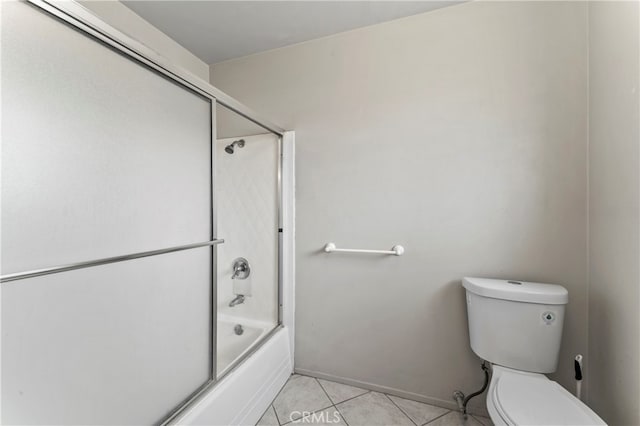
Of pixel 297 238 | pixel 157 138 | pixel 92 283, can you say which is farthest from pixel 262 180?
pixel 92 283

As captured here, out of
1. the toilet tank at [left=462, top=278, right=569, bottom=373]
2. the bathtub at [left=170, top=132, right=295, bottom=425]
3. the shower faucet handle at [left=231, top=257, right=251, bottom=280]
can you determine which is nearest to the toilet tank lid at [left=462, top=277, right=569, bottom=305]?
the toilet tank at [left=462, top=278, right=569, bottom=373]

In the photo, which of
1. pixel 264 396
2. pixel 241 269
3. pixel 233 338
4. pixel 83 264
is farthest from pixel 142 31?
pixel 264 396

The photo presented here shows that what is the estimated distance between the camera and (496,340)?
1250mm

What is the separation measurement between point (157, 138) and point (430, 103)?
1.39m

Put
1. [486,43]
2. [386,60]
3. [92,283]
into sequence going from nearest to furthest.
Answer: [92,283] → [486,43] → [386,60]

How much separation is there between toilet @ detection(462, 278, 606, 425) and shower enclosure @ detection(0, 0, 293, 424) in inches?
47.4

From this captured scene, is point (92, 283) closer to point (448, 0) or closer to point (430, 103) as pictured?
point (430, 103)

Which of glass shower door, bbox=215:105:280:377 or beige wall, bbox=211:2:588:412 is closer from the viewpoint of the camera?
beige wall, bbox=211:2:588:412

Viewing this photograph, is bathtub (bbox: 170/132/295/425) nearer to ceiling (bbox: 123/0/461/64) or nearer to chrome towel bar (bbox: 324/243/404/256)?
chrome towel bar (bbox: 324/243/404/256)

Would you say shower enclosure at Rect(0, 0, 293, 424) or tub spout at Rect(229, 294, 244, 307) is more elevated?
shower enclosure at Rect(0, 0, 293, 424)

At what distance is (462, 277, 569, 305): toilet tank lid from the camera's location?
1.17 metres

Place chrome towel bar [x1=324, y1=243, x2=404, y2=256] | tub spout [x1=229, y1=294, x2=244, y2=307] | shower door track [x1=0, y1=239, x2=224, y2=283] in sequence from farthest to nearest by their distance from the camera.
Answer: tub spout [x1=229, y1=294, x2=244, y2=307]
chrome towel bar [x1=324, y1=243, x2=404, y2=256]
shower door track [x1=0, y1=239, x2=224, y2=283]

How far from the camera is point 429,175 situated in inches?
58.7

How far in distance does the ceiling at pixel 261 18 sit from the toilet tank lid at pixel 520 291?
1531 mm
